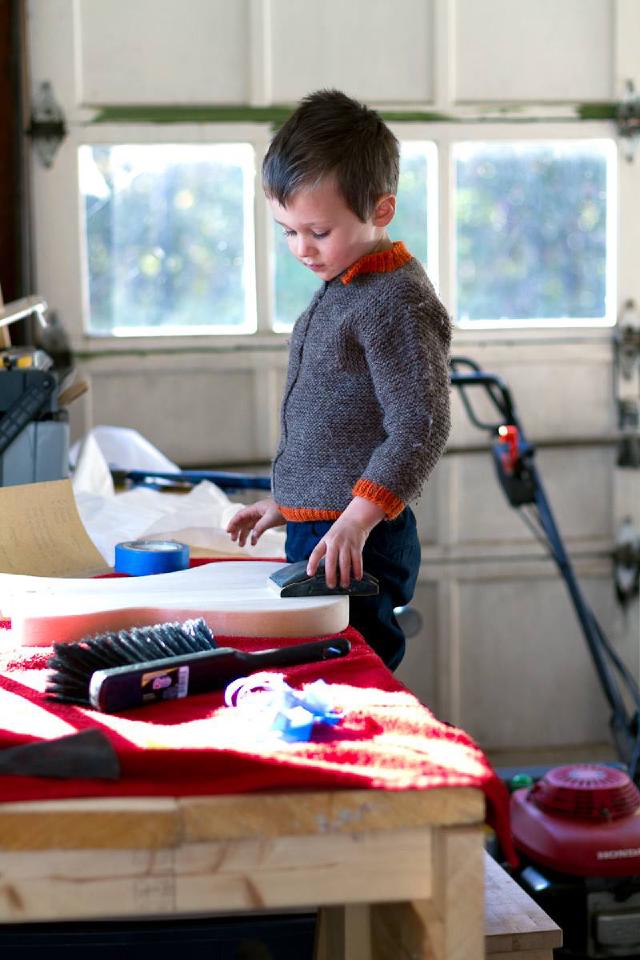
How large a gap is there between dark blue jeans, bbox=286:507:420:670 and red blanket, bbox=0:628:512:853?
16.4 inches

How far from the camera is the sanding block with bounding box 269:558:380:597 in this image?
1234 mm

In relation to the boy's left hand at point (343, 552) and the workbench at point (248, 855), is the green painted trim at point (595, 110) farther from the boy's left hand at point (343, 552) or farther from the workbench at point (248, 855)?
the workbench at point (248, 855)

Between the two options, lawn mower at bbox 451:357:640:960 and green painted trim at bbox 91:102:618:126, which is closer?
lawn mower at bbox 451:357:640:960

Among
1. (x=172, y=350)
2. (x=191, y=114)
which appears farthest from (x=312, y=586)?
(x=191, y=114)

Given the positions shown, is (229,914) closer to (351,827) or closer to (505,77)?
(351,827)

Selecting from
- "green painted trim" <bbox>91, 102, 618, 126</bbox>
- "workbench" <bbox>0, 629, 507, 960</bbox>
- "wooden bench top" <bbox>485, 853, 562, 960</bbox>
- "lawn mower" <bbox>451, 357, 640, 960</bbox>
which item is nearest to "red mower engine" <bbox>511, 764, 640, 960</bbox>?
"lawn mower" <bbox>451, 357, 640, 960</bbox>

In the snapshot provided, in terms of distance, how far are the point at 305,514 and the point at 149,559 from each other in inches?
7.9

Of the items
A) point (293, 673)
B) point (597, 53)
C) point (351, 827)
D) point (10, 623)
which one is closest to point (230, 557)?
point (10, 623)

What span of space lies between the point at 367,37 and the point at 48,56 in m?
Result: 0.88

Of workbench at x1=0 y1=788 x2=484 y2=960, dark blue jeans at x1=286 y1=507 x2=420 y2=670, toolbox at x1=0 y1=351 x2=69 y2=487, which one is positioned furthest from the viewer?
toolbox at x1=0 y1=351 x2=69 y2=487

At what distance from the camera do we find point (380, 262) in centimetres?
146

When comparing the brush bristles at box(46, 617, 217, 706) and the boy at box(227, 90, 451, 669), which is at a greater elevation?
the boy at box(227, 90, 451, 669)

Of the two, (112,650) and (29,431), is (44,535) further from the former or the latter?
(112,650)

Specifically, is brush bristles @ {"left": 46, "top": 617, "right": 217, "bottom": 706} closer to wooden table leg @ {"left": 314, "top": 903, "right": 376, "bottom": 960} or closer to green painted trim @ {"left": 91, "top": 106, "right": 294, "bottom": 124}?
wooden table leg @ {"left": 314, "top": 903, "right": 376, "bottom": 960}
